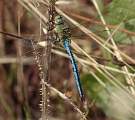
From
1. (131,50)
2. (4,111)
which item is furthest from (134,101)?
(4,111)

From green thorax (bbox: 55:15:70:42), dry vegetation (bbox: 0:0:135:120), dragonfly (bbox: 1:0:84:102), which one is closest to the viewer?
dragonfly (bbox: 1:0:84:102)

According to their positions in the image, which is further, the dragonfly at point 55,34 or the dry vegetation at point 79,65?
the dry vegetation at point 79,65

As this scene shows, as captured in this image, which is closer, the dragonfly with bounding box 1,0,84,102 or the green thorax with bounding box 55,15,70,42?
the dragonfly with bounding box 1,0,84,102

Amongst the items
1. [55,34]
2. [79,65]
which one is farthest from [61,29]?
[79,65]

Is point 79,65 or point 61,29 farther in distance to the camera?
point 79,65

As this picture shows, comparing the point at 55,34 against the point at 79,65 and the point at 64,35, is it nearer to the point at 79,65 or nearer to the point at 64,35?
the point at 64,35

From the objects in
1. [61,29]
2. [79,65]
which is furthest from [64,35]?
[79,65]

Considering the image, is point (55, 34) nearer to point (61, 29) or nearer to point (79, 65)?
point (61, 29)

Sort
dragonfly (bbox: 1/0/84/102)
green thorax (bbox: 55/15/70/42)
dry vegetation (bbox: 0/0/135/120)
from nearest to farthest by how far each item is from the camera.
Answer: dragonfly (bbox: 1/0/84/102) → green thorax (bbox: 55/15/70/42) → dry vegetation (bbox: 0/0/135/120)

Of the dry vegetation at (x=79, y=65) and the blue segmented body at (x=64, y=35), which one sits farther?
the dry vegetation at (x=79, y=65)

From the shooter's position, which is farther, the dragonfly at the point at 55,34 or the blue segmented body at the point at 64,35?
the blue segmented body at the point at 64,35

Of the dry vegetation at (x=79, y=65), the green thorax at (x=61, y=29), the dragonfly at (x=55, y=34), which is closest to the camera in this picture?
the dragonfly at (x=55, y=34)

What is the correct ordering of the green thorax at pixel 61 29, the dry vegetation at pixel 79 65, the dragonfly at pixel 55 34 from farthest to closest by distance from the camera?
the dry vegetation at pixel 79 65
the green thorax at pixel 61 29
the dragonfly at pixel 55 34
